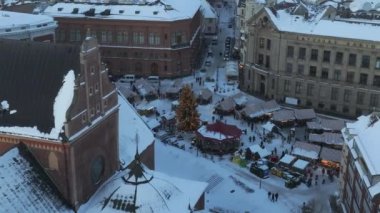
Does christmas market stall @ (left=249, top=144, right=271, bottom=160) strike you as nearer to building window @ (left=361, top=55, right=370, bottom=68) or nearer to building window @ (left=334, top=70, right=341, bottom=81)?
building window @ (left=334, top=70, right=341, bottom=81)

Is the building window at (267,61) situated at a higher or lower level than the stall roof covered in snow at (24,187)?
higher

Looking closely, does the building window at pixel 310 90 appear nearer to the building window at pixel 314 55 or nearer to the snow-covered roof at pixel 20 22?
the building window at pixel 314 55

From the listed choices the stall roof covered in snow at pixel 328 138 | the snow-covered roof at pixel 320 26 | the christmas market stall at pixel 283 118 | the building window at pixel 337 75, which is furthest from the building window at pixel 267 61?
the stall roof covered in snow at pixel 328 138

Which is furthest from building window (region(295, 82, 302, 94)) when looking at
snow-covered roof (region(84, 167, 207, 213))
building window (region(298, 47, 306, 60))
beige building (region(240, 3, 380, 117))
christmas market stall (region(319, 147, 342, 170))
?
snow-covered roof (region(84, 167, 207, 213))

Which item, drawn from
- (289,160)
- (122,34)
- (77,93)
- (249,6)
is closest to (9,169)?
(77,93)

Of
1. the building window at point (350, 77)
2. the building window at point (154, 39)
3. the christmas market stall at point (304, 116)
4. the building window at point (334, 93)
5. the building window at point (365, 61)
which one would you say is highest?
the building window at point (154, 39)

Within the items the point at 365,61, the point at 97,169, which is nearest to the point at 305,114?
the point at 365,61
